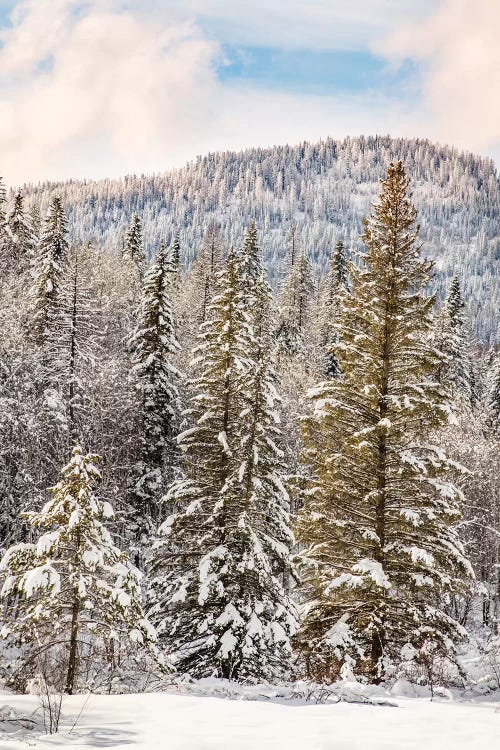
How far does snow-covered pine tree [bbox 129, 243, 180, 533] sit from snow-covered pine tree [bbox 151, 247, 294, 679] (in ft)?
38.6

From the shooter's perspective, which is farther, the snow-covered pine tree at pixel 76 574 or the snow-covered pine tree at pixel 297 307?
the snow-covered pine tree at pixel 297 307

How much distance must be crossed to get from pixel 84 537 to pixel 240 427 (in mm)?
8849

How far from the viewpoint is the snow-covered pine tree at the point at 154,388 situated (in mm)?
30094

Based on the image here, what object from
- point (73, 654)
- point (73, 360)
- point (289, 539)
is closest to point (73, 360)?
point (73, 360)

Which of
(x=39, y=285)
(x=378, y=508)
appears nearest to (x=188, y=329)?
(x=39, y=285)

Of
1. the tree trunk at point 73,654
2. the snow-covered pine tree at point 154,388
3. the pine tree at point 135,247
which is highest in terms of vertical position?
the pine tree at point 135,247

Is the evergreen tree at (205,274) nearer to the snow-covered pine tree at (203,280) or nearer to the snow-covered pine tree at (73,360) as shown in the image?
the snow-covered pine tree at (203,280)

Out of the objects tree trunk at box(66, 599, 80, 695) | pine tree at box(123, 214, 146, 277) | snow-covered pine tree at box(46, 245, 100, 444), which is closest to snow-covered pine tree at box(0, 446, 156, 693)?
tree trunk at box(66, 599, 80, 695)

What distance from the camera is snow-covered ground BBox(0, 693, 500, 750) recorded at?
475 cm

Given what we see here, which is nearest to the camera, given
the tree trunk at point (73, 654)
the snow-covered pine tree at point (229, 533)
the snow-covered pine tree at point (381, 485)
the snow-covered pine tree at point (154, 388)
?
the tree trunk at point (73, 654)

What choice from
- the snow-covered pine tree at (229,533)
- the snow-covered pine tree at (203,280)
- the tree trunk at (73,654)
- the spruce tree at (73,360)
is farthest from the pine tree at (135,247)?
the tree trunk at (73,654)

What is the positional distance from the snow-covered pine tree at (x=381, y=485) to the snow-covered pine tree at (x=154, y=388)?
16.4m

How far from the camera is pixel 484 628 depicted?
33688 mm

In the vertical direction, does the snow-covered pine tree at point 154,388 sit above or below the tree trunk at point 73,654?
above
